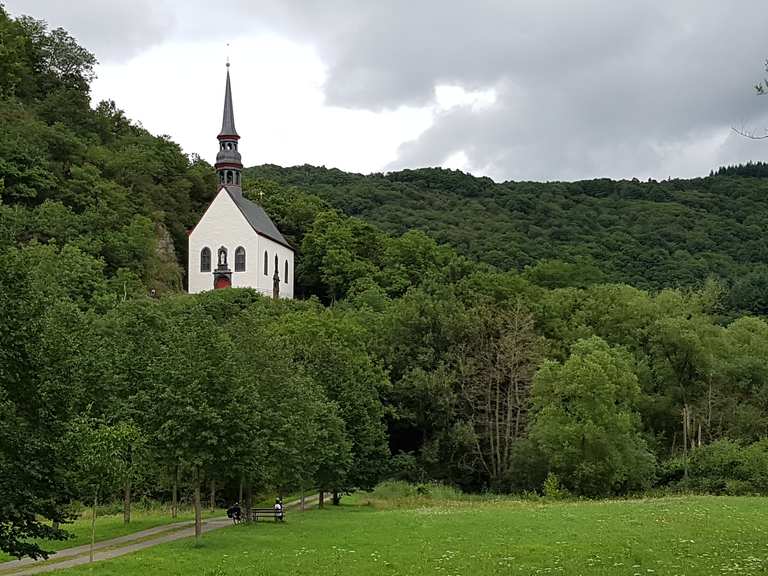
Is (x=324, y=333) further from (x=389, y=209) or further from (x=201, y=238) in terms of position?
(x=389, y=209)

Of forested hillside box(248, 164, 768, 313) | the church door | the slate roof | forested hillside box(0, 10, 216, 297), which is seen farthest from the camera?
forested hillside box(248, 164, 768, 313)

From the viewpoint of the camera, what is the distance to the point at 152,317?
47.0m

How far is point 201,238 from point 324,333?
3576cm

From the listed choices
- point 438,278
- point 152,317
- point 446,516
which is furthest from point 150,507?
point 438,278

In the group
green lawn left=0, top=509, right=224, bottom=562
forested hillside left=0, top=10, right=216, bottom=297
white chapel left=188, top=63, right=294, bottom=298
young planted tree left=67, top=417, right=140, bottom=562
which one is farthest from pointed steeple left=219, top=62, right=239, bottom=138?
young planted tree left=67, top=417, right=140, bottom=562

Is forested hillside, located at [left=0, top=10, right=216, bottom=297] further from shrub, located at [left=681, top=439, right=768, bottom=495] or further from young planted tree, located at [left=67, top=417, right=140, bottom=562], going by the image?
shrub, located at [left=681, top=439, right=768, bottom=495]

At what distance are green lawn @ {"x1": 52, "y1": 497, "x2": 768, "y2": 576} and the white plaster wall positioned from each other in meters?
53.9

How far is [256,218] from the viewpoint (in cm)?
9525

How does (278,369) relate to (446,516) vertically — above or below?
above

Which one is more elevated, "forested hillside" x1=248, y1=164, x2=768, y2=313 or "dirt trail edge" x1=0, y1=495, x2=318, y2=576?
"forested hillside" x1=248, y1=164, x2=768, y2=313

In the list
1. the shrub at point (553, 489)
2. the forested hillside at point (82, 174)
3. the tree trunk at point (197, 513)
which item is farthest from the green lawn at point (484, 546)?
the forested hillside at point (82, 174)

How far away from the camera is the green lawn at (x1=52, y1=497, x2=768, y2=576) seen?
21.2 metres

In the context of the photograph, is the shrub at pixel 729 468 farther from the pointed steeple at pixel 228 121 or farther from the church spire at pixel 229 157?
the pointed steeple at pixel 228 121

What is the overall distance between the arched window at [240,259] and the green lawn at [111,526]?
4593 centimetres
